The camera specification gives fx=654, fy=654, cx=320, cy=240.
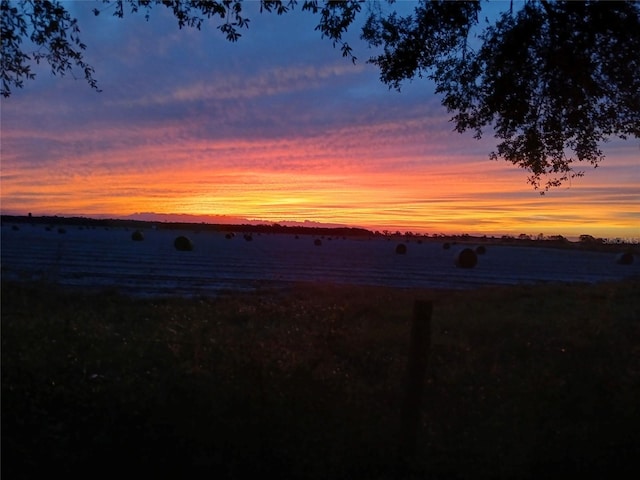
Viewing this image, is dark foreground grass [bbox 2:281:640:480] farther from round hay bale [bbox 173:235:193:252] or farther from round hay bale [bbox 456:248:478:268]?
round hay bale [bbox 173:235:193:252]

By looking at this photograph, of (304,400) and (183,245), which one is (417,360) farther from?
(183,245)

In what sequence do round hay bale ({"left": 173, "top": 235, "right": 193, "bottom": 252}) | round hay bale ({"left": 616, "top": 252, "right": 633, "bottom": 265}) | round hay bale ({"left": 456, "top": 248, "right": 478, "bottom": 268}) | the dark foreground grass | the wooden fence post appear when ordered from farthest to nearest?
round hay bale ({"left": 616, "top": 252, "right": 633, "bottom": 265})
round hay bale ({"left": 173, "top": 235, "right": 193, "bottom": 252})
round hay bale ({"left": 456, "top": 248, "right": 478, "bottom": 268})
the wooden fence post
the dark foreground grass

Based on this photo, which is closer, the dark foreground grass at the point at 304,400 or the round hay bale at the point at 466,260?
the dark foreground grass at the point at 304,400

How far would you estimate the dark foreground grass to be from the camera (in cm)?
617

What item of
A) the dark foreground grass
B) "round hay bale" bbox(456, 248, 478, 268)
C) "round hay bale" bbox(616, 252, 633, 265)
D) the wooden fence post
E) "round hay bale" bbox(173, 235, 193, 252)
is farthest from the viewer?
"round hay bale" bbox(616, 252, 633, 265)

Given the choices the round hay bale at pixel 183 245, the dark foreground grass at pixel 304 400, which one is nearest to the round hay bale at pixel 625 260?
the round hay bale at pixel 183 245

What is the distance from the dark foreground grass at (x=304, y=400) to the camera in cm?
617

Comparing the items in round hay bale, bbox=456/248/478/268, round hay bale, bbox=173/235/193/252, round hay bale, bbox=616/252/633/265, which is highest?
round hay bale, bbox=616/252/633/265

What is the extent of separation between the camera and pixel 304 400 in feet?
24.7

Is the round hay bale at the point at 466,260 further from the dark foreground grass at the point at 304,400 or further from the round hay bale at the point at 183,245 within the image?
the dark foreground grass at the point at 304,400

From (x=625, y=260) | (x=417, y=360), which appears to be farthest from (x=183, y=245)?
(x=417, y=360)

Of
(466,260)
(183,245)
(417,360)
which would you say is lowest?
(183,245)

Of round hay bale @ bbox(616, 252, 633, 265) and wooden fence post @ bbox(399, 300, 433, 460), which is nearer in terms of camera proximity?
wooden fence post @ bbox(399, 300, 433, 460)

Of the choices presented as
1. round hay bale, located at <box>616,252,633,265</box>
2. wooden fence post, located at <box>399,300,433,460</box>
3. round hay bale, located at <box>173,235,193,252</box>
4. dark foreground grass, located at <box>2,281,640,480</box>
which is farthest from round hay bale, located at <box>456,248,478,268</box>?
wooden fence post, located at <box>399,300,433,460</box>
